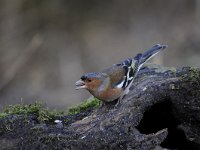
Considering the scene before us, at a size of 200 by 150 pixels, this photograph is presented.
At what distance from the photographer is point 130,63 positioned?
7074 mm

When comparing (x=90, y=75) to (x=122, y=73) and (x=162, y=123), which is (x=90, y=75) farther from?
(x=162, y=123)

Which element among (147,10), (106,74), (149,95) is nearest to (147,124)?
(149,95)

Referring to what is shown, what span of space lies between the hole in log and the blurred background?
207 inches

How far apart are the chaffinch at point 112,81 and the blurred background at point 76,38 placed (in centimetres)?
451

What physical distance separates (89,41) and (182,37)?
1.96 metres

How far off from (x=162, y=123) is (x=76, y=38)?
22.8 ft

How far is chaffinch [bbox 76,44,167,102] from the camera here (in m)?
6.48

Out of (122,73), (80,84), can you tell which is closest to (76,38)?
(122,73)

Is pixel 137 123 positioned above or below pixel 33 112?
below

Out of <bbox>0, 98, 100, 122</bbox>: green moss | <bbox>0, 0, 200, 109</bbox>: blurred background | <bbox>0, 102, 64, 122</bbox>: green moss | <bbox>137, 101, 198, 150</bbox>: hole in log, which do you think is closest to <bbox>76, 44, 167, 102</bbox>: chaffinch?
<bbox>137, 101, 198, 150</bbox>: hole in log

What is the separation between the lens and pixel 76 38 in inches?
512

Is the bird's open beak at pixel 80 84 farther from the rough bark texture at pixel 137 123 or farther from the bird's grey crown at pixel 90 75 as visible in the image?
the rough bark texture at pixel 137 123

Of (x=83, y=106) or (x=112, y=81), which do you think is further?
(x=112, y=81)

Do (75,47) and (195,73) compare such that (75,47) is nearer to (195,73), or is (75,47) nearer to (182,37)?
(182,37)
